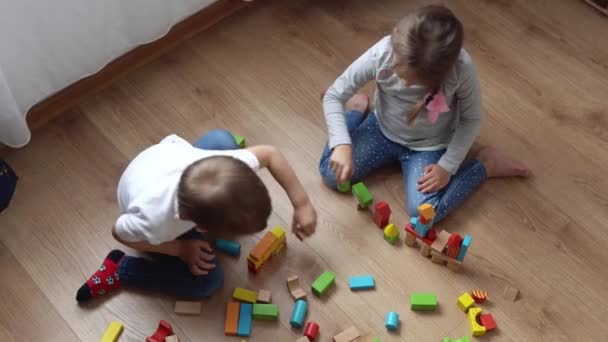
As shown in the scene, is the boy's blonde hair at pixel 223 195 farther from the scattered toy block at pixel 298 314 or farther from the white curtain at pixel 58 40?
the white curtain at pixel 58 40

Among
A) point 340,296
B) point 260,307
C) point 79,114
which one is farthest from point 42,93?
point 340,296

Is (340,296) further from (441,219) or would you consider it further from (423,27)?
(423,27)

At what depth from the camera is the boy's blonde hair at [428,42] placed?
1271mm

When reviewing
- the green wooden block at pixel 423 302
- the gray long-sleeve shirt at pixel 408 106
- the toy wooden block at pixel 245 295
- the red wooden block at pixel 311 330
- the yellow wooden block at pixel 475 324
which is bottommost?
the toy wooden block at pixel 245 295

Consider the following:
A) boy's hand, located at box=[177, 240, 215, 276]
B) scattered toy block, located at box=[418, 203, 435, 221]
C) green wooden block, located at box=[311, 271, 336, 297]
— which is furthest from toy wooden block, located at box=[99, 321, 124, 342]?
scattered toy block, located at box=[418, 203, 435, 221]

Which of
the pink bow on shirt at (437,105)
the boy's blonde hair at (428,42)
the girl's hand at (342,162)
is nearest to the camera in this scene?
the boy's blonde hair at (428,42)

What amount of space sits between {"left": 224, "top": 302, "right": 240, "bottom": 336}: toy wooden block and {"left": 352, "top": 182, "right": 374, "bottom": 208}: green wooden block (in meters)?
0.35

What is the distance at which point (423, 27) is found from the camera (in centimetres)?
127

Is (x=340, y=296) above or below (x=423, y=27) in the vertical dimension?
below

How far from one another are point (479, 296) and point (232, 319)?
19.9 inches

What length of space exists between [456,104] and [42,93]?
2.99 feet

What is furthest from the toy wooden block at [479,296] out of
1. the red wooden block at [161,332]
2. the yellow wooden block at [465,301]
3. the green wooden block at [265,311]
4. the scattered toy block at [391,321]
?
the red wooden block at [161,332]

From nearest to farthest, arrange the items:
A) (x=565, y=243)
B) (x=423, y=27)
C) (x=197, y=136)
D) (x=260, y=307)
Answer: (x=423, y=27), (x=260, y=307), (x=565, y=243), (x=197, y=136)

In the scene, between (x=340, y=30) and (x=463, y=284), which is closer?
(x=463, y=284)
